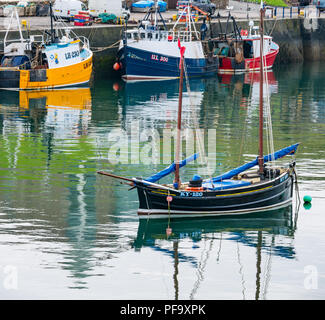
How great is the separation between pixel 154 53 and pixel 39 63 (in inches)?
462

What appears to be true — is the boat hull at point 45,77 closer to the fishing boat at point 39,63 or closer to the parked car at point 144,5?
the fishing boat at point 39,63

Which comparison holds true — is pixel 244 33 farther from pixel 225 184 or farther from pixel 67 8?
pixel 225 184

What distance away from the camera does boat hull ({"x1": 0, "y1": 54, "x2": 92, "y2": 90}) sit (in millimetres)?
→ 62469

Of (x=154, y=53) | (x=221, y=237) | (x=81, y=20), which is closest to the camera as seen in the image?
(x=221, y=237)

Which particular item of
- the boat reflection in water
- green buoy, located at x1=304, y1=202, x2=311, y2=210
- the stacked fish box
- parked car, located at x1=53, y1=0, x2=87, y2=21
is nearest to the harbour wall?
parked car, located at x1=53, y1=0, x2=87, y2=21

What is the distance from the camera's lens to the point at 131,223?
3030 cm

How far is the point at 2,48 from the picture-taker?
6612 centimetres

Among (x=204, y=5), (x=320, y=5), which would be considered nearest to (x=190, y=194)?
(x=204, y=5)

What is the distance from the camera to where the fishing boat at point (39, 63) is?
205 feet

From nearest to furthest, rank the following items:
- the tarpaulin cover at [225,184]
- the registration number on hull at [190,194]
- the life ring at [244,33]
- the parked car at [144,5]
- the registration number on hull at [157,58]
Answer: the registration number on hull at [190,194], the tarpaulin cover at [225,184], the registration number on hull at [157,58], the life ring at [244,33], the parked car at [144,5]

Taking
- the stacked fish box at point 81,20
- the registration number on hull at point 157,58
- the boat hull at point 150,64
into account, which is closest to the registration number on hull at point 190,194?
the boat hull at point 150,64

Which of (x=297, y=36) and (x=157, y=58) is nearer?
(x=157, y=58)

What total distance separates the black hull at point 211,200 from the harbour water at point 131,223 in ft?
1.33

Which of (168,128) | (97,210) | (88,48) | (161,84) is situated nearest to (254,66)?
(161,84)
